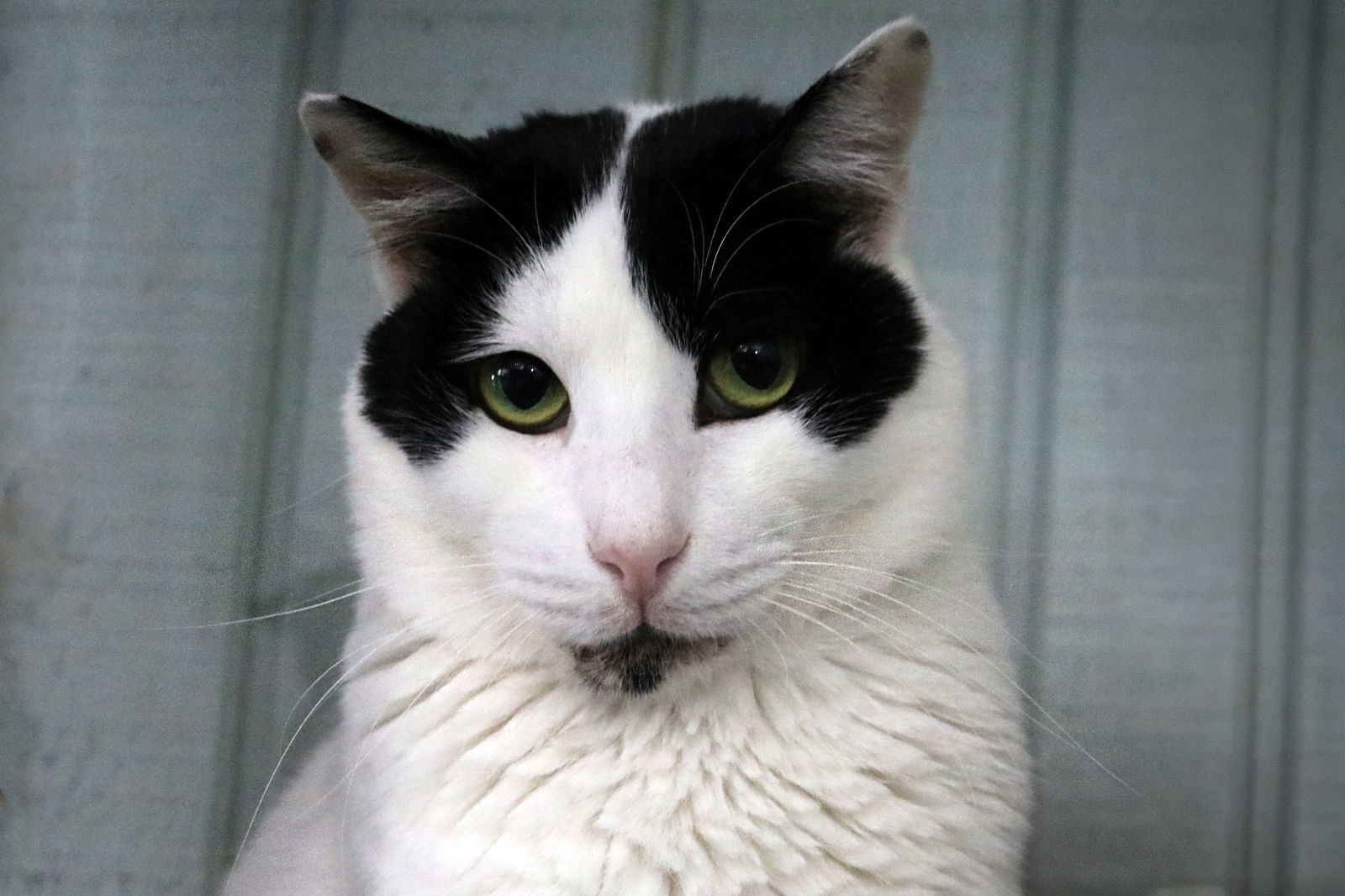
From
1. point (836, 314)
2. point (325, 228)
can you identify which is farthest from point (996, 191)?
point (325, 228)

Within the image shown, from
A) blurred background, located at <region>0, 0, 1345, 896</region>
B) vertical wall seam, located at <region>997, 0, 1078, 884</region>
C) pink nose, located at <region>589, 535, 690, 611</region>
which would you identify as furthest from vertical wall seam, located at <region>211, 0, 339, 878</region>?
vertical wall seam, located at <region>997, 0, 1078, 884</region>

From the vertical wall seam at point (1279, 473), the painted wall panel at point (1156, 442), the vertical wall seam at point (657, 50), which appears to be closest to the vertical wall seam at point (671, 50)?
the vertical wall seam at point (657, 50)

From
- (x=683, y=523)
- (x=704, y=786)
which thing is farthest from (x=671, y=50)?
(x=704, y=786)

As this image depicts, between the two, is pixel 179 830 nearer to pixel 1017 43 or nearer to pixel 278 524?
pixel 278 524

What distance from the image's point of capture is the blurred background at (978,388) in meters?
1.10

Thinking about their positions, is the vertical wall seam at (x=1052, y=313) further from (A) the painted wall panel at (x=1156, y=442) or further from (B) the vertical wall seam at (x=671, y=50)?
(B) the vertical wall seam at (x=671, y=50)

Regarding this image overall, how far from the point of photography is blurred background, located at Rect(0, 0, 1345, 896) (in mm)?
1104

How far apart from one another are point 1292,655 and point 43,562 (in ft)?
4.72

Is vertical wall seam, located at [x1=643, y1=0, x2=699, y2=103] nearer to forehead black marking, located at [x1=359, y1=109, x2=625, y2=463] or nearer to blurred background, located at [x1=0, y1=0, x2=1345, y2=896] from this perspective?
blurred background, located at [x1=0, y1=0, x2=1345, y2=896]

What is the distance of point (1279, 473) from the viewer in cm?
116

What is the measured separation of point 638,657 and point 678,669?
36mm

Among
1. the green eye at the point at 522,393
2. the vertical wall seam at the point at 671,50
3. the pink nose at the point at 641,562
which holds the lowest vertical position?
the pink nose at the point at 641,562

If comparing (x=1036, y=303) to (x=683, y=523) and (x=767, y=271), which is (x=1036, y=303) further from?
(x=683, y=523)

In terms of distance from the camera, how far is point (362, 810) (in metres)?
0.95
